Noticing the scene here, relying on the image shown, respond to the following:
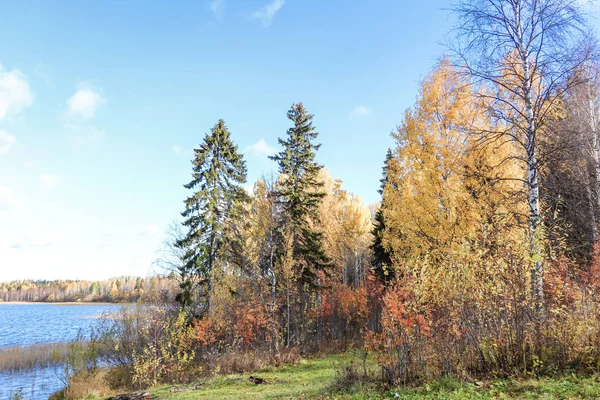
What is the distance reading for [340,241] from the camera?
89.2ft

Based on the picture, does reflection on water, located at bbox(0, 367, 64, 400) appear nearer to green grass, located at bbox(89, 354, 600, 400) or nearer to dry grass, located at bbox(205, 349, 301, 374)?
dry grass, located at bbox(205, 349, 301, 374)

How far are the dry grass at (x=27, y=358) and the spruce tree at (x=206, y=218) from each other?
8948 millimetres

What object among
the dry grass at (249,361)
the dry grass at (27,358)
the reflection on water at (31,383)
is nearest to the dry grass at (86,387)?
the reflection on water at (31,383)

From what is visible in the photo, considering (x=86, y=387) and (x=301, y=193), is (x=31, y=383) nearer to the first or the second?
(x=86, y=387)

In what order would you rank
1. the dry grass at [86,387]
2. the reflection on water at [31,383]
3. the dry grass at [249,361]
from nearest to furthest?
the dry grass at [86,387]
the dry grass at [249,361]
the reflection on water at [31,383]

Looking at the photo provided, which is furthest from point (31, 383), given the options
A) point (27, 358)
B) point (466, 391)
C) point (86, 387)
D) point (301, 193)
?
point (466, 391)

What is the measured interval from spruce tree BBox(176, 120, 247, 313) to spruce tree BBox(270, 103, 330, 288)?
3.42 metres

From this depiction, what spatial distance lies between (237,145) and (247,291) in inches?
355

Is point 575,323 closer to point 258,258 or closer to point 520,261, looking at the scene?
point 520,261

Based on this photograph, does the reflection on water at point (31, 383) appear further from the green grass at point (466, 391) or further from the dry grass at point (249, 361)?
the green grass at point (466, 391)

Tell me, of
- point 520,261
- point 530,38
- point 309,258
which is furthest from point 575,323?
point 309,258

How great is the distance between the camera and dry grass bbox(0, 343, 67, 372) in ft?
68.3

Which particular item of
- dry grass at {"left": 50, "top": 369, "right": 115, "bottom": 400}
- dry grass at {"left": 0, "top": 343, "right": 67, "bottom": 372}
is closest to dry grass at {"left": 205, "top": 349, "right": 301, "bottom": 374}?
dry grass at {"left": 50, "top": 369, "right": 115, "bottom": 400}

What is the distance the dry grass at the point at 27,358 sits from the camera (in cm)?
2083
